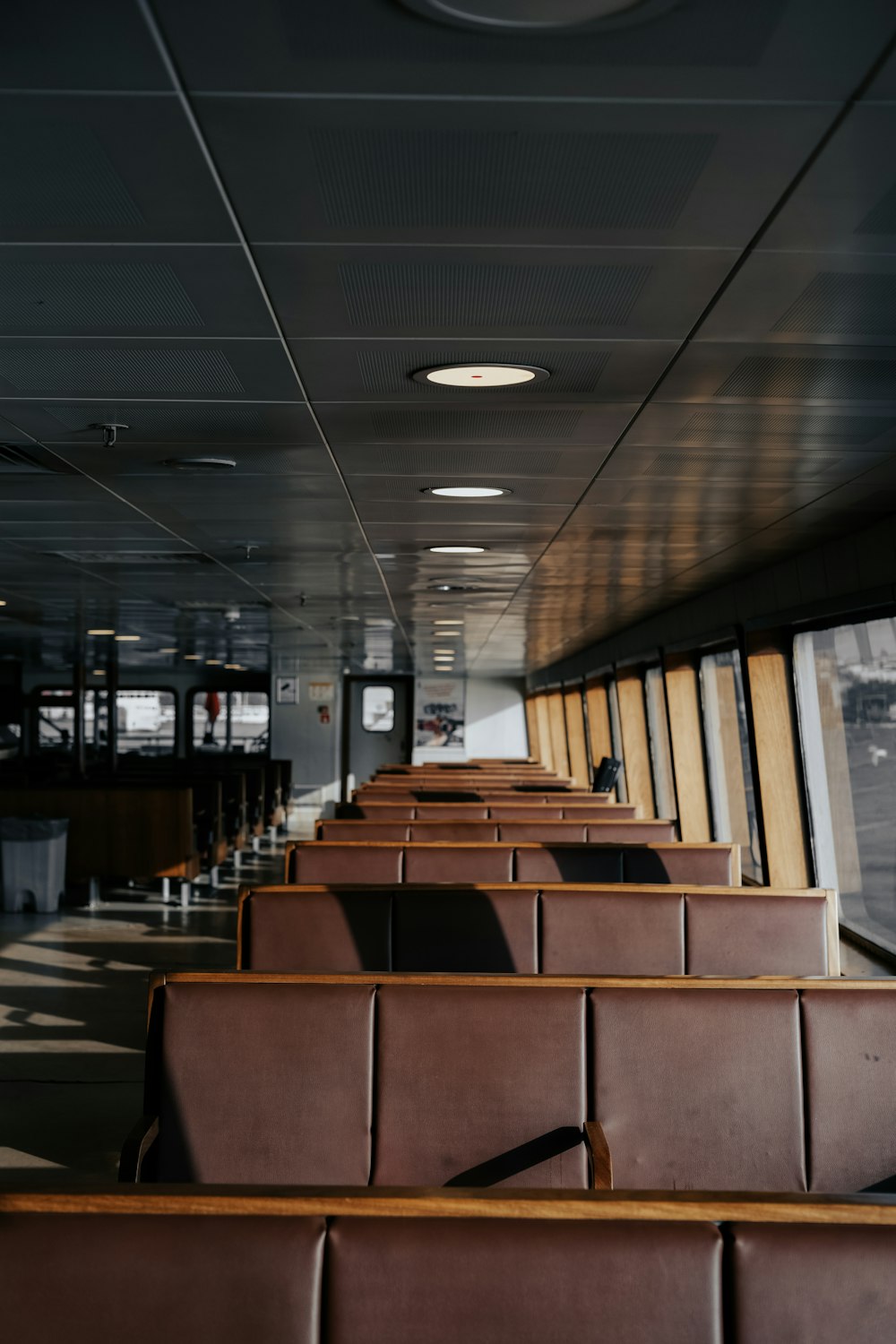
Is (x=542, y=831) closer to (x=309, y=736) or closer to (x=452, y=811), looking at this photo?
→ (x=452, y=811)

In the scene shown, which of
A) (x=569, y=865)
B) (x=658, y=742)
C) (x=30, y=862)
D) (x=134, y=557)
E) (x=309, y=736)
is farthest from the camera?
(x=309, y=736)

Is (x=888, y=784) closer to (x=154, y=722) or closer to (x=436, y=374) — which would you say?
(x=436, y=374)

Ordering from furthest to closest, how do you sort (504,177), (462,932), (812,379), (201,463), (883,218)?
1. (201,463)
2. (462,932)
3. (812,379)
4. (883,218)
5. (504,177)

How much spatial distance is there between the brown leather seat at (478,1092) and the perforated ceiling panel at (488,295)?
1590mm

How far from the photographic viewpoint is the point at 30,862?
10039 mm

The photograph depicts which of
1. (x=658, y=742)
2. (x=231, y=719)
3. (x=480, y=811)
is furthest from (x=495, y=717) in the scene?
(x=480, y=811)

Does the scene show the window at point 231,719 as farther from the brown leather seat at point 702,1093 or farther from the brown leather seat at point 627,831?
the brown leather seat at point 702,1093

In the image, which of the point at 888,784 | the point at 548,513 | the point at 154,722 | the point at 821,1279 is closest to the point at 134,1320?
the point at 821,1279

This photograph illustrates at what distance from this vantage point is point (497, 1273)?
4.26 feet

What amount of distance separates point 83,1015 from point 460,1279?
5.85 m

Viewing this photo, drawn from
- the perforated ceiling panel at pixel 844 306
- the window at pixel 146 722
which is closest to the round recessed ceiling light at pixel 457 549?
the perforated ceiling panel at pixel 844 306

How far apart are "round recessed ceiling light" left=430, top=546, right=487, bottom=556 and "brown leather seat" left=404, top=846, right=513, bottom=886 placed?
241 centimetres

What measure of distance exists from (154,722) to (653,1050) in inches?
973

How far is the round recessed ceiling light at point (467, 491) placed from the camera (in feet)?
16.6
